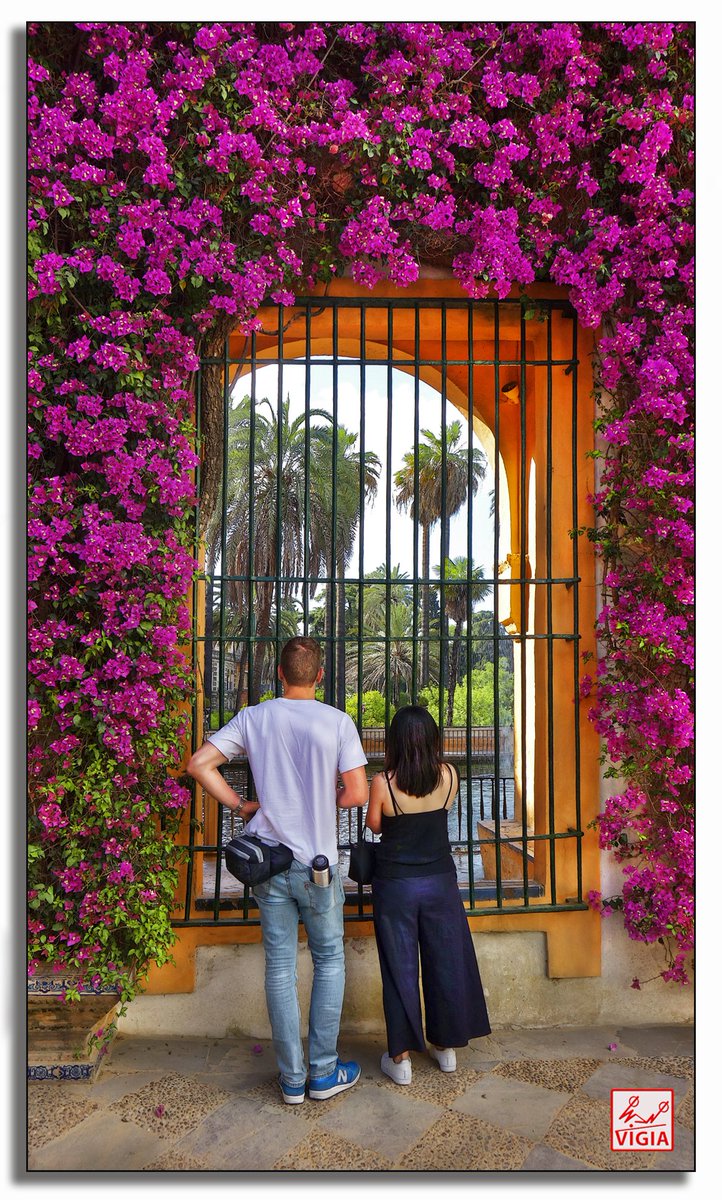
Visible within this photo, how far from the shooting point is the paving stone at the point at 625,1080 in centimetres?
322

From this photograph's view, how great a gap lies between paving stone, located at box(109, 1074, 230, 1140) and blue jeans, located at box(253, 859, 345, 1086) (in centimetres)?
35

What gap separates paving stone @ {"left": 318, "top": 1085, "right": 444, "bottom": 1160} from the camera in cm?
283

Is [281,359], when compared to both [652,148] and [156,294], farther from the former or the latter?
[652,148]

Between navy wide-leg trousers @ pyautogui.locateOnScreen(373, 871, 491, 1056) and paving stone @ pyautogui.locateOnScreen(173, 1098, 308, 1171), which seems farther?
navy wide-leg trousers @ pyautogui.locateOnScreen(373, 871, 491, 1056)

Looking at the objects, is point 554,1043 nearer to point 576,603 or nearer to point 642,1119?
point 642,1119

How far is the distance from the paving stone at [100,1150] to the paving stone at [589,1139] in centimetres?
147

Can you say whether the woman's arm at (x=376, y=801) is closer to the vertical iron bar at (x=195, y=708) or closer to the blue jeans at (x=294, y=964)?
the blue jeans at (x=294, y=964)

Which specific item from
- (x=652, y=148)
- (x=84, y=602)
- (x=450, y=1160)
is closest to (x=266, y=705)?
(x=84, y=602)

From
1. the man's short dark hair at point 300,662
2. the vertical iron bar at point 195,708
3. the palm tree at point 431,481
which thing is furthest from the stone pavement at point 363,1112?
the palm tree at point 431,481

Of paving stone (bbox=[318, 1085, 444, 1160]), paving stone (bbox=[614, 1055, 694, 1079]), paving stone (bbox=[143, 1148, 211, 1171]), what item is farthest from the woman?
paving stone (bbox=[143, 1148, 211, 1171])

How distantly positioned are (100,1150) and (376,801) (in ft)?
5.23

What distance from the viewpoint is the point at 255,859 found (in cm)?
299

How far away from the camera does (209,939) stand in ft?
12.3

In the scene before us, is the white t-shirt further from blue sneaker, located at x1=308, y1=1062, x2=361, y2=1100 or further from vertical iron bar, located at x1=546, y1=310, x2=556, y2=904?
vertical iron bar, located at x1=546, y1=310, x2=556, y2=904
